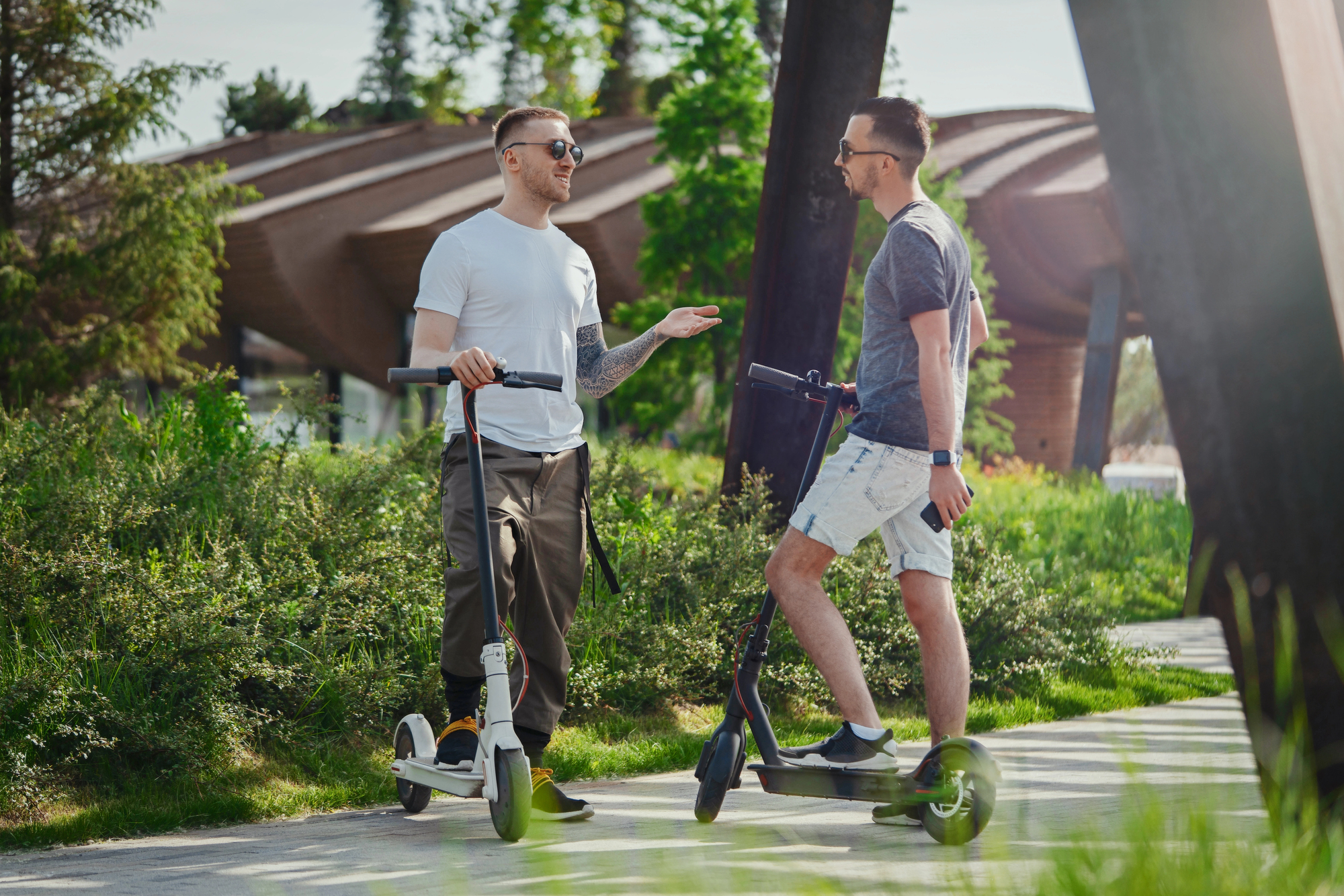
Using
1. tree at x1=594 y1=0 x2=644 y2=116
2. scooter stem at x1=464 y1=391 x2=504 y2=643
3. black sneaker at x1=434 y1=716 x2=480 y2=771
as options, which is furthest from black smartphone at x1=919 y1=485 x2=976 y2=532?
tree at x1=594 y1=0 x2=644 y2=116

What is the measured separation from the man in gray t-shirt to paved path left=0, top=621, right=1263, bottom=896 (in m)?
0.31

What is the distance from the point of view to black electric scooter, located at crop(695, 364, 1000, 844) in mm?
3189

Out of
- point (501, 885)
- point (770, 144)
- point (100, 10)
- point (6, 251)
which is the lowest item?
point (501, 885)

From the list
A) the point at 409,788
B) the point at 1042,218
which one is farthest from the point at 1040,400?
the point at 409,788

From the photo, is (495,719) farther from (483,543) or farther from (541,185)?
(541,185)

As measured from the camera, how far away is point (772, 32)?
136 feet

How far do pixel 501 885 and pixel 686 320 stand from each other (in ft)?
5.52

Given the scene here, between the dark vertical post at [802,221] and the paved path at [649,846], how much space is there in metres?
2.31

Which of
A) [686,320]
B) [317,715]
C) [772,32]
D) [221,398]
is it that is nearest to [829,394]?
[686,320]

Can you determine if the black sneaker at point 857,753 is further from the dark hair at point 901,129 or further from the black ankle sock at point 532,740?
the dark hair at point 901,129

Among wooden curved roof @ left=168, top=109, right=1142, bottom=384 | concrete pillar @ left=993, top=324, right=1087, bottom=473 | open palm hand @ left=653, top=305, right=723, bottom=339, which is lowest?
concrete pillar @ left=993, top=324, right=1087, bottom=473

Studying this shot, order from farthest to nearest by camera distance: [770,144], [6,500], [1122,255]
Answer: [1122,255] < [770,144] < [6,500]

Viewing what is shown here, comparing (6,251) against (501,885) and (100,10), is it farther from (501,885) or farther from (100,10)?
(501,885)

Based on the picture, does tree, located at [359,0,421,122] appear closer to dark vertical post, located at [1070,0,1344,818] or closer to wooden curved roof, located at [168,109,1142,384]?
wooden curved roof, located at [168,109,1142,384]
